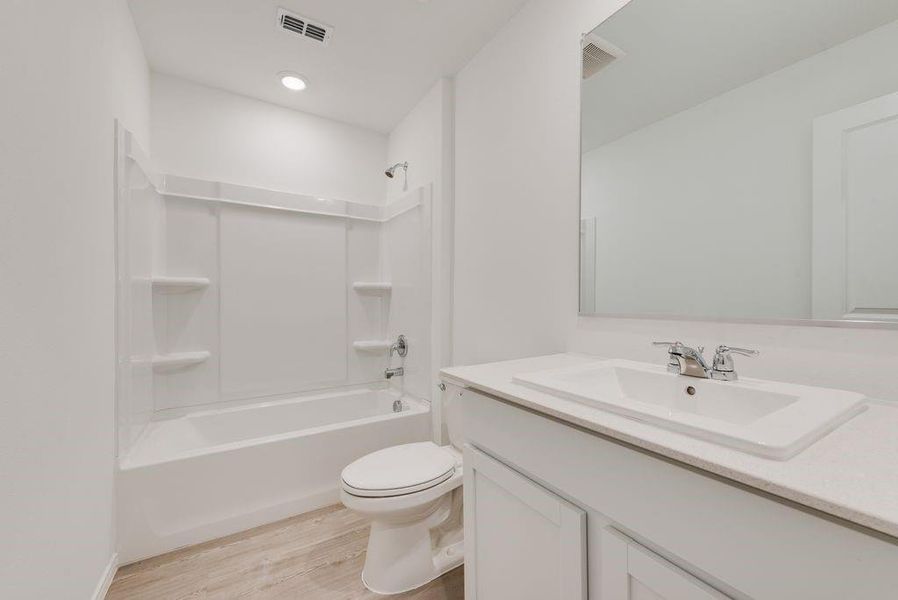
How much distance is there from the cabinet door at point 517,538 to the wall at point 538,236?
2.01 ft

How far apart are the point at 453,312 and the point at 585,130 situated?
1230 mm

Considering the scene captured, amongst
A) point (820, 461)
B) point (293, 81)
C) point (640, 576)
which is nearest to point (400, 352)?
point (293, 81)

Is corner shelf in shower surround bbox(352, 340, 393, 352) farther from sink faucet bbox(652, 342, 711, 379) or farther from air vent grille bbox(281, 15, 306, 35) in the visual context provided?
sink faucet bbox(652, 342, 711, 379)

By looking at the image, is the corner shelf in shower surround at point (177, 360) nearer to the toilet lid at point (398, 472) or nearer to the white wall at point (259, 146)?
the white wall at point (259, 146)

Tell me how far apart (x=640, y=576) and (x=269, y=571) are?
158cm

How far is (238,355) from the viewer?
2.43 m

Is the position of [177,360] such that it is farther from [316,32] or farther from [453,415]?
[316,32]

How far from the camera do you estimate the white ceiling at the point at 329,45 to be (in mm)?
1711

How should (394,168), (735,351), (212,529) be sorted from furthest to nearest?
(394,168)
(212,529)
(735,351)

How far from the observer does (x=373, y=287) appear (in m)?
2.88

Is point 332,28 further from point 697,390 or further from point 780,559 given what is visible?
point 780,559

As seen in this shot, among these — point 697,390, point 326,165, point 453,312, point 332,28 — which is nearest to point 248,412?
point 453,312

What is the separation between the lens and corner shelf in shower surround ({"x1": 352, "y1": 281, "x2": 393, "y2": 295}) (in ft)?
9.33

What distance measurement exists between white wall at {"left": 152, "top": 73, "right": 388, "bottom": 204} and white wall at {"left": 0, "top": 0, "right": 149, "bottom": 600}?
79 cm
